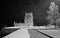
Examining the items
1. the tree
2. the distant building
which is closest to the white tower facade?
the distant building

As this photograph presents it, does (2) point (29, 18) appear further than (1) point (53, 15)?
Yes

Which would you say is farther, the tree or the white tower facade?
the white tower facade

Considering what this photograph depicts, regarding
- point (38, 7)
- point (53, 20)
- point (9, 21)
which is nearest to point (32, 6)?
point (38, 7)

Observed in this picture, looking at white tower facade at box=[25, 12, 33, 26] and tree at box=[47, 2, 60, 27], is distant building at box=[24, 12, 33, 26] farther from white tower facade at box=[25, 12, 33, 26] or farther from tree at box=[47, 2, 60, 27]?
tree at box=[47, 2, 60, 27]

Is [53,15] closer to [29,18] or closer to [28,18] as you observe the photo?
[29,18]

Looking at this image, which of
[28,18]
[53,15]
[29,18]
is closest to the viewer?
[53,15]

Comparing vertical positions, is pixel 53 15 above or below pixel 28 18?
above

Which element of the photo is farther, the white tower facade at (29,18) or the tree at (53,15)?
the white tower facade at (29,18)

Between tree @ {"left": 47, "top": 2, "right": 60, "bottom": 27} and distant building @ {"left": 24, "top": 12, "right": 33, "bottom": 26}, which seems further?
distant building @ {"left": 24, "top": 12, "right": 33, "bottom": 26}

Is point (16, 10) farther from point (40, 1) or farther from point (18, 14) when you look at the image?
point (40, 1)

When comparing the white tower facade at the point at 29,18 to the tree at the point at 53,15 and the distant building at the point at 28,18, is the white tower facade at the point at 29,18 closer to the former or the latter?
the distant building at the point at 28,18

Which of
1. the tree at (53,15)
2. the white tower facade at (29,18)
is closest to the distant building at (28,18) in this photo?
the white tower facade at (29,18)

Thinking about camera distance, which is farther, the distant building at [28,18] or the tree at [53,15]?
the distant building at [28,18]

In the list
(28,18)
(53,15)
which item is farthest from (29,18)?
(53,15)
